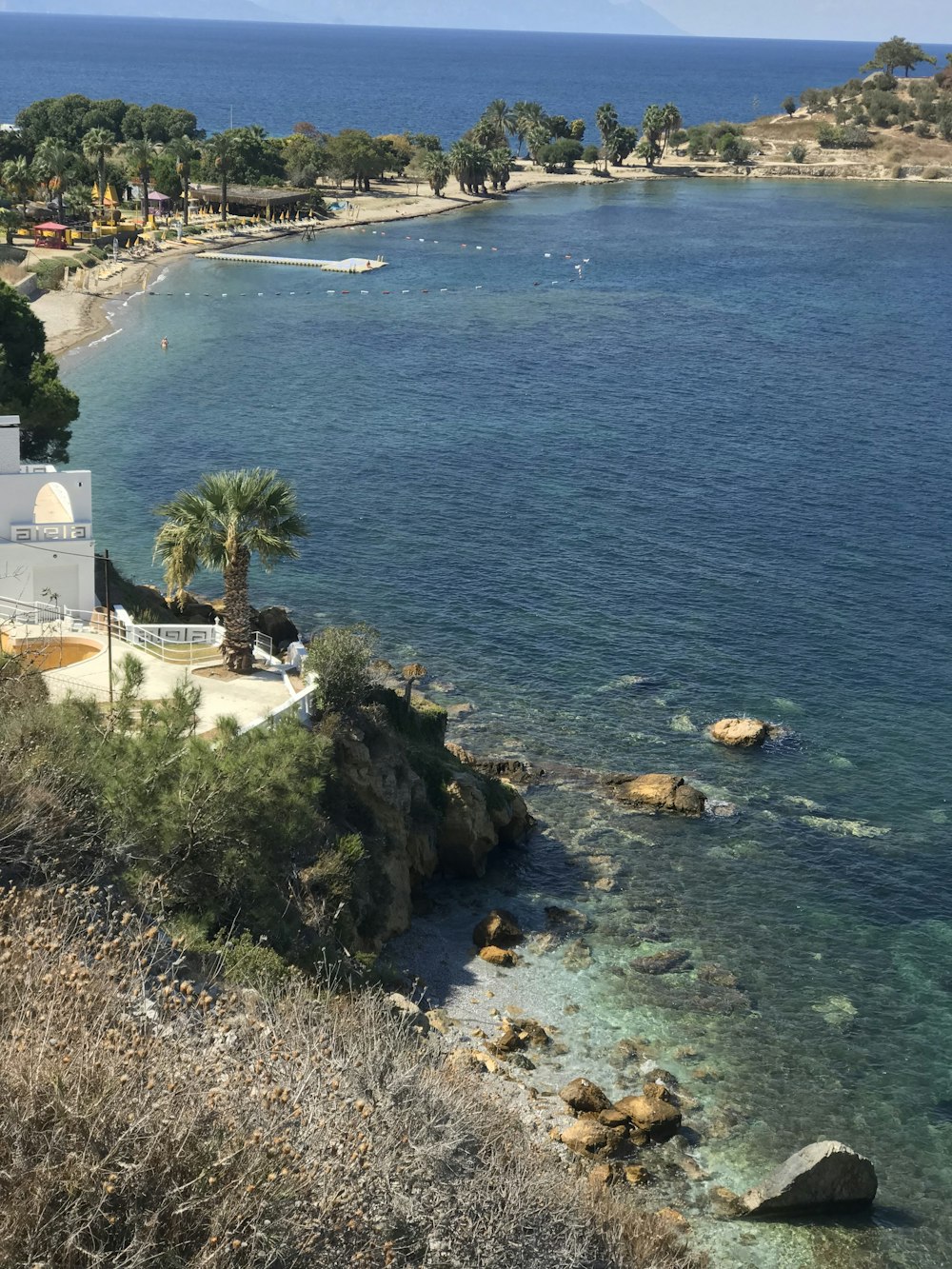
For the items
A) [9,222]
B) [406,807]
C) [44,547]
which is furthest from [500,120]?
[406,807]

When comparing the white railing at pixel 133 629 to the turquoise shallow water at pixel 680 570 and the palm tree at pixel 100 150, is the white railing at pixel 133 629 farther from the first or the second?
the palm tree at pixel 100 150

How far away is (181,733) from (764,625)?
27.8 metres

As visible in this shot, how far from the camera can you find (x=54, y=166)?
11119 centimetres

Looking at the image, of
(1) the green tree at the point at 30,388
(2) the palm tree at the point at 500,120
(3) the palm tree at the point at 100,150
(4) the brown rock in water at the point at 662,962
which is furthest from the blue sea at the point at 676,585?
(2) the palm tree at the point at 500,120

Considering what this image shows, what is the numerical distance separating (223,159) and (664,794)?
105 m

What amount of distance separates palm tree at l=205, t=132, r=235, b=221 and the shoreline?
17.7ft

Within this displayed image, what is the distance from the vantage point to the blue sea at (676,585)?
29438 mm

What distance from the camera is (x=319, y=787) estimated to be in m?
27.7

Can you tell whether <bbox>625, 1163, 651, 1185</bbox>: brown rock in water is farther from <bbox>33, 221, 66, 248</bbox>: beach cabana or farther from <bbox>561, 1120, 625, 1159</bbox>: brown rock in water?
<bbox>33, 221, 66, 248</bbox>: beach cabana

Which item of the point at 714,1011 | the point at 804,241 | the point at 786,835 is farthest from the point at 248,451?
the point at 804,241

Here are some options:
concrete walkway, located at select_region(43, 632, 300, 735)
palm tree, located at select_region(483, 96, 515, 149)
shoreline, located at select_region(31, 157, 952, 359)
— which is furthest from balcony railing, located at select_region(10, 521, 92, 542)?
palm tree, located at select_region(483, 96, 515, 149)

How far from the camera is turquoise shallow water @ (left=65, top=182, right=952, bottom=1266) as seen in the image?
30016mm

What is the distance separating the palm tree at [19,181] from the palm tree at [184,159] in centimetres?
1409

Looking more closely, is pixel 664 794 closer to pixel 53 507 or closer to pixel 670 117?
pixel 53 507
